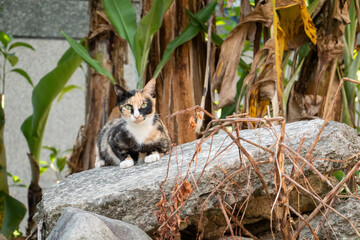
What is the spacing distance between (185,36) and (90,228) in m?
1.39

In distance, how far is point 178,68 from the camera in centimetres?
267

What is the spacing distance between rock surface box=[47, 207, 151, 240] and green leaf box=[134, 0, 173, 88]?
42.9 inches

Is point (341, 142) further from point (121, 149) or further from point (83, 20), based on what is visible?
point (83, 20)

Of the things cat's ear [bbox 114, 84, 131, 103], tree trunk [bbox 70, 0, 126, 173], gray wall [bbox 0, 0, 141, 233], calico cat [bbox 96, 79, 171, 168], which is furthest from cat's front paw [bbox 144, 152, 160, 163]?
gray wall [bbox 0, 0, 141, 233]

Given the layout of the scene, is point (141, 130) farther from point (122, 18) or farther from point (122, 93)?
point (122, 18)

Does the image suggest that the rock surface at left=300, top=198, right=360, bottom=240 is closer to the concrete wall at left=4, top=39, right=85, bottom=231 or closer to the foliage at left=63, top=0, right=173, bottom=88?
the foliage at left=63, top=0, right=173, bottom=88

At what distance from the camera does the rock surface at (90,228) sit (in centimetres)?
134

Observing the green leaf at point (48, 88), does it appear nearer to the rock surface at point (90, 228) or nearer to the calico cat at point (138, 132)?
the calico cat at point (138, 132)

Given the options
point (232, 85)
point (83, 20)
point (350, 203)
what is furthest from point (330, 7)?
point (83, 20)

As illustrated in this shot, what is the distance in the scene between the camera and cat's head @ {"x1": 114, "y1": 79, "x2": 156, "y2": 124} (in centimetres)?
198

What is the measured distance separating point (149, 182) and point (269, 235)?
498 mm

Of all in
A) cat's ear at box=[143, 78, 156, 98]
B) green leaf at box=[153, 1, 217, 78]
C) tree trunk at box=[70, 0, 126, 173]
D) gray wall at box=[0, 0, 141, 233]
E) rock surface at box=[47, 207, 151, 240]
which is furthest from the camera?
gray wall at box=[0, 0, 141, 233]

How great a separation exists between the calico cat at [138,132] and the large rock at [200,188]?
171 millimetres

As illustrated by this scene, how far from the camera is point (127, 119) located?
2039mm
